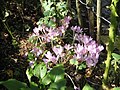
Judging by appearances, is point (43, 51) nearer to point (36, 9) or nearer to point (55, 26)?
point (55, 26)

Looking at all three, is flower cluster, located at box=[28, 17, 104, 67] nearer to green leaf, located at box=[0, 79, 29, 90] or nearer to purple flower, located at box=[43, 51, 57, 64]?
purple flower, located at box=[43, 51, 57, 64]

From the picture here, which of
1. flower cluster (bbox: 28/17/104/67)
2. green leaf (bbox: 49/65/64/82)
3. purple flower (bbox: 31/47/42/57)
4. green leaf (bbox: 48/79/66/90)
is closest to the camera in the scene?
green leaf (bbox: 48/79/66/90)

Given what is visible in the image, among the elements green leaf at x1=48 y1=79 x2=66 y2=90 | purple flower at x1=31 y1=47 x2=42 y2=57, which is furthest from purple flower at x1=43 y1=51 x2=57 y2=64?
green leaf at x1=48 y1=79 x2=66 y2=90

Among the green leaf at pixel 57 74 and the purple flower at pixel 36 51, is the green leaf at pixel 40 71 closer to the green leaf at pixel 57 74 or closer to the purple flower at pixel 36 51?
the green leaf at pixel 57 74

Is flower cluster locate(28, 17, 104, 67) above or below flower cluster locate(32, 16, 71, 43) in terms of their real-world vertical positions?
below

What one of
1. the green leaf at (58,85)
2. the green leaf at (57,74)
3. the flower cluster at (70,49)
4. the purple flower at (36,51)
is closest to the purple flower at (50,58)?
the flower cluster at (70,49)

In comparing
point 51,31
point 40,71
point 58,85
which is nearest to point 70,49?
point 51,31

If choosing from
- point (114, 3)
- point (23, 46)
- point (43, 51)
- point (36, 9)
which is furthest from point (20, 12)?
point (114, 3)

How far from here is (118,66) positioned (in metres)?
3.25

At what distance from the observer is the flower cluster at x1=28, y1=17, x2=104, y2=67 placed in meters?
2.97

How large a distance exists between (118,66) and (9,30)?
4.68 feet

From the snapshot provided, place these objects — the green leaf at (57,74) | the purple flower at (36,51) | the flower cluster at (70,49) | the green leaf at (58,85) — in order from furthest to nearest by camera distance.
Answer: the purple flower at (36,51), the flower cluster at (70,49), the green leaf at (57,74), the green leaf at (58,85)

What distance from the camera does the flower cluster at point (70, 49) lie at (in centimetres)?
297

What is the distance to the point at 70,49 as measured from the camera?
10.7 feet
